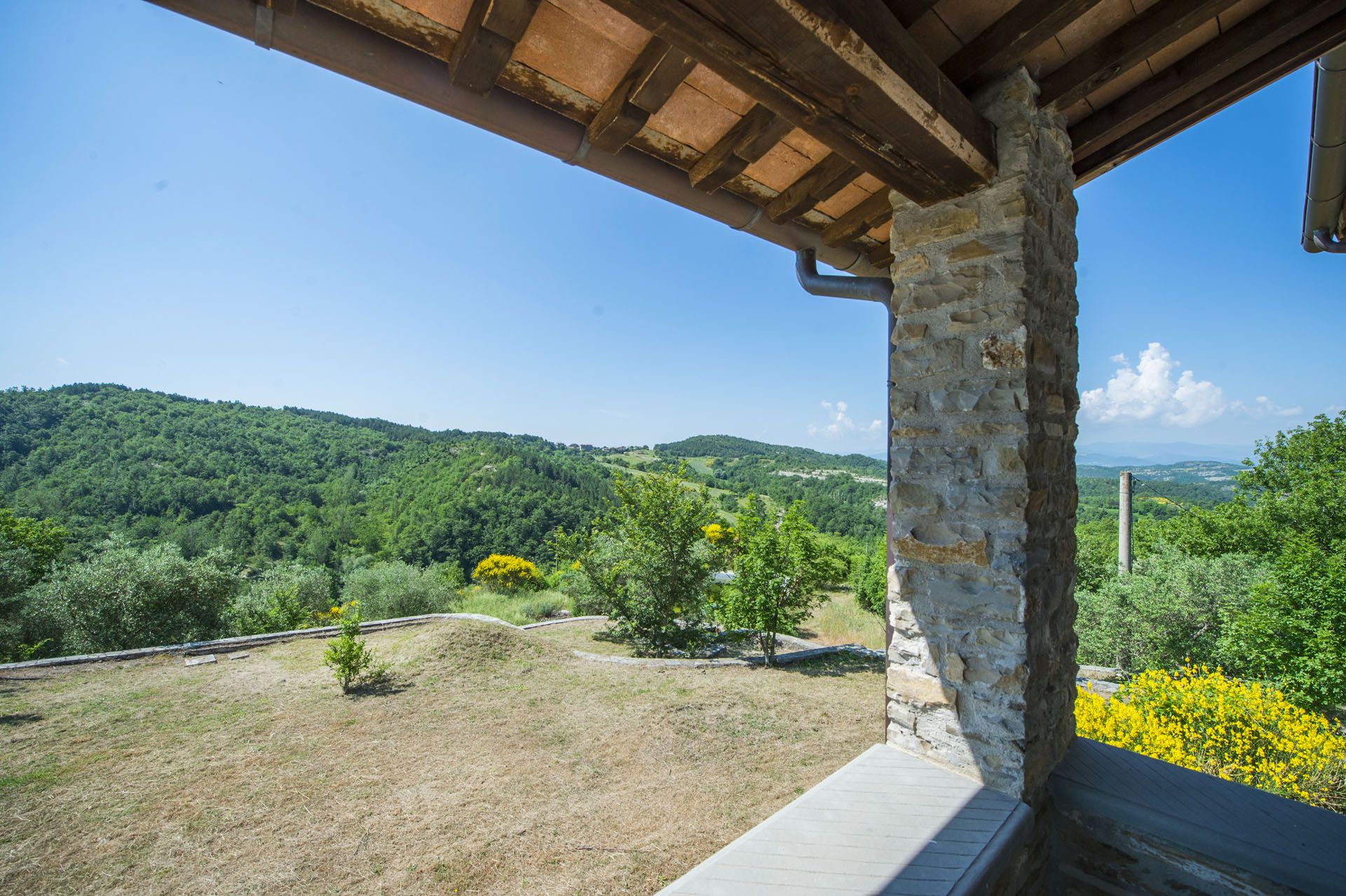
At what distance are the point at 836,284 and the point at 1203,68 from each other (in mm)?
1250

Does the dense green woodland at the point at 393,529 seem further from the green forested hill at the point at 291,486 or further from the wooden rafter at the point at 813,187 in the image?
the wooden rafter at the point at 813,187

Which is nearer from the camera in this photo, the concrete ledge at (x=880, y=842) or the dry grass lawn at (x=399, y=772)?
the concrete ledge at (x=880, y=842)

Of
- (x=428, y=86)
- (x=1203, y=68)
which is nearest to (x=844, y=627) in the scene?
(x=1203, y=68)

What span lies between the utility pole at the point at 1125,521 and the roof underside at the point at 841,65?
9.94 meters

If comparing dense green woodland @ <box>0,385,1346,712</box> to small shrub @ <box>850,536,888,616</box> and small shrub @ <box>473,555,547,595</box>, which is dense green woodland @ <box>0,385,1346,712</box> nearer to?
small shrub @ <box>850,536,888,616</box>

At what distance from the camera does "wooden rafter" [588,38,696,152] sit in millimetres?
1354

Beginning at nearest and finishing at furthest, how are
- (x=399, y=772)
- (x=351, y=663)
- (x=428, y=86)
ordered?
(x=428, y=86) < (x=399, y=772) < (x=351, y=663)

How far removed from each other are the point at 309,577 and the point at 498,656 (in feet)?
26.1

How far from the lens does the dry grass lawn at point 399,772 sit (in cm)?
293

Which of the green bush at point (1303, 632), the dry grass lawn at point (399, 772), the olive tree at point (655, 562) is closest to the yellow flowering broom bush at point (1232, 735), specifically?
the dry grass lawn at point (399, 772)

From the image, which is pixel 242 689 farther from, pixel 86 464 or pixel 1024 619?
pixel 86 464

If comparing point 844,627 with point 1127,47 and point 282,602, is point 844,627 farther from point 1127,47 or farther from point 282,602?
point 282,602

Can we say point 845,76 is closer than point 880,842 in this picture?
Yes

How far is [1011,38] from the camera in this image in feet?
4.76
